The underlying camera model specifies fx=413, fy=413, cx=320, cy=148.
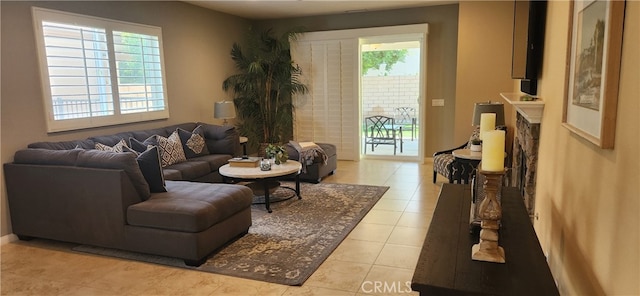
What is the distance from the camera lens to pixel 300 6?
6.39 meters

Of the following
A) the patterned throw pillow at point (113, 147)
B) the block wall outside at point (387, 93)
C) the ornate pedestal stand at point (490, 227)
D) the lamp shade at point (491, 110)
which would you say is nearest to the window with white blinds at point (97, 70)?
the patterned throw pillow at point (113, 147)

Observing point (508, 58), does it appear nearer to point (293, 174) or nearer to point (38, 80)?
point (293, 174)

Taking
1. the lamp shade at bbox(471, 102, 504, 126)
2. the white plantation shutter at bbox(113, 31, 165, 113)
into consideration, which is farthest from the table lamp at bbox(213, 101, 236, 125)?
the lamp shade at bbox(471, 102, 504, 126)

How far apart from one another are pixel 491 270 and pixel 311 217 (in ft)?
9.39

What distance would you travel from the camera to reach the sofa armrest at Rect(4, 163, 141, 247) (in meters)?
3.26

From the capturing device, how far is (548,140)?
261 cm

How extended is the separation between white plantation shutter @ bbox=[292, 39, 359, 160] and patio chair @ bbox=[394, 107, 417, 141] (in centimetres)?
88

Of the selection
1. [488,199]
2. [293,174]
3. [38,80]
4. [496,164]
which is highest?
[38,80]

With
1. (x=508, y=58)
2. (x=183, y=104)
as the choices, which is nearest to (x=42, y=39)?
(x=183, y=104)

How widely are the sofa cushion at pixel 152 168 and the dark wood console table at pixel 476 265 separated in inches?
97.9

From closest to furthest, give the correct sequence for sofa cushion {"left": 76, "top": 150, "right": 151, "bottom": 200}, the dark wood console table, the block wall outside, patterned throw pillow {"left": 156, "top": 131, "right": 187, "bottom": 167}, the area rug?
1. the dark wood console table
2. the area rug
3. sofa cushion {"left": 76, "top": 150, "right": 151, "bottom": 200}
4. patterned throw pillow {"left": 156, "top": 131, "right": 187, "bottom": 167}
5. the block wall outside

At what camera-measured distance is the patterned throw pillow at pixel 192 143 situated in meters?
5.33

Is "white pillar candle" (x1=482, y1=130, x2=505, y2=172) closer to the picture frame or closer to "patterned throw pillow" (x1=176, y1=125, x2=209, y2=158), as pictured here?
the picture frame

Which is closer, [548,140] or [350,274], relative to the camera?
[548,140]
